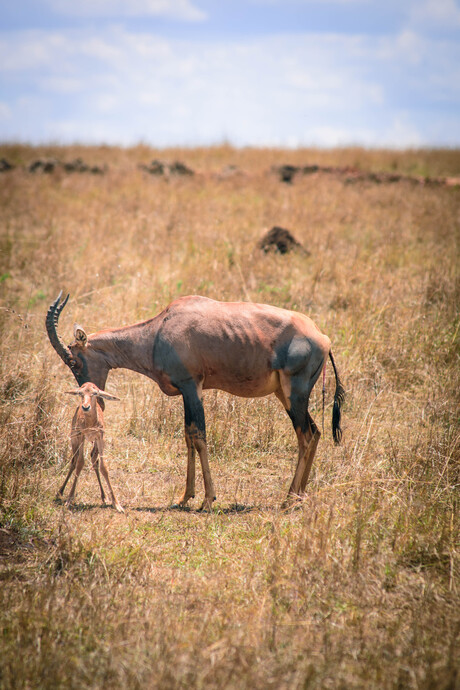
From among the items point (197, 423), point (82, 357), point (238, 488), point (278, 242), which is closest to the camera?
point (197, 423)

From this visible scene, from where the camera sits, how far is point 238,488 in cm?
604

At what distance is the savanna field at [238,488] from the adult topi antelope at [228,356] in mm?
568

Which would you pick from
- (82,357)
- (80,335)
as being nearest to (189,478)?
(82,357)

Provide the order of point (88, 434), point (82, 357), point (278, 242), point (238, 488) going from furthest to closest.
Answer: point (278, 242) → point (238, 488) → point (82, 357) → point (88, 434)

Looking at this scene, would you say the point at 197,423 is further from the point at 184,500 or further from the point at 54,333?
the point at 54,333

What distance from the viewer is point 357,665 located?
3320 mm

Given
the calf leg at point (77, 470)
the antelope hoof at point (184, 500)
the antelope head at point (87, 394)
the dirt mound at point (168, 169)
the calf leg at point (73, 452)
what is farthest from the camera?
the dirt mound at point (168, 169)

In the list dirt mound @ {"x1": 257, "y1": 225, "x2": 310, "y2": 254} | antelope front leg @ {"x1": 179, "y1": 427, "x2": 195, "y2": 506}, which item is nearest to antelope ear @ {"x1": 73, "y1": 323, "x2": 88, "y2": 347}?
antelope front leg @ {"x1": 179, "y1": 427, "x2": 195, "y2": 506}

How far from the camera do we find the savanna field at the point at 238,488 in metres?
3.43

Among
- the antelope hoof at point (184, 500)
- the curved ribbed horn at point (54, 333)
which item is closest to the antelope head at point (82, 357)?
the curved ribbed horn at point (54, 333)

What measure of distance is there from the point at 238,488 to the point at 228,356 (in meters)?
1.44

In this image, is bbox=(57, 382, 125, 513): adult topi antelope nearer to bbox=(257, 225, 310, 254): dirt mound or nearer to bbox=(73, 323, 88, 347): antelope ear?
bbox=(73, 323, 88, 347): antelope ear

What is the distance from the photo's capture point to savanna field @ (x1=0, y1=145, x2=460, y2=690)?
A: 11.2 feet

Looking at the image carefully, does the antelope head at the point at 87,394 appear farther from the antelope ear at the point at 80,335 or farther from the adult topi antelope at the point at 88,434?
the antelope ear at the point at 80,335
